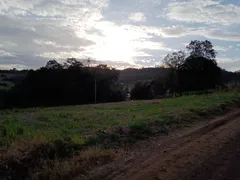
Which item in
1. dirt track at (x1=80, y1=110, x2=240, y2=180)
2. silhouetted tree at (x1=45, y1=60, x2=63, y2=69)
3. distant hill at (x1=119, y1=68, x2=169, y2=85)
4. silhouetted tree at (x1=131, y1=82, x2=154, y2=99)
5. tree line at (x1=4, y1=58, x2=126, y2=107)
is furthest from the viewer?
distant hill at (x1=119, y1=68, x2=169, y2=85)

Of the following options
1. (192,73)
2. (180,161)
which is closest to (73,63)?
(192,73)

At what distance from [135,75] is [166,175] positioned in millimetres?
112882

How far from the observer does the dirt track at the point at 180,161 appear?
236 inches

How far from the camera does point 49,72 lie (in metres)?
56.9

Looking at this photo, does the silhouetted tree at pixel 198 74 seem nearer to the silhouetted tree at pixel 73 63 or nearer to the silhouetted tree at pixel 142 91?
the silhouetted tree at pixel 142 91

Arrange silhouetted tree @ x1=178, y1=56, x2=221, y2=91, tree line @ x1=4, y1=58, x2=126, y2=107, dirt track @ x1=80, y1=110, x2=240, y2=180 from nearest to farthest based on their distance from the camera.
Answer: dirt track @ x1=80, y1=110, x2=240, y2=180 → tree line @ x1=4, y1=58, x2=126, y2=107 → silhouetted tree @ x1=178, y1=56, x2=221, y2=91

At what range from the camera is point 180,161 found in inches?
274

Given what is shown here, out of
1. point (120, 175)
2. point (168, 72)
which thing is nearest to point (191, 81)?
point (168, 72)

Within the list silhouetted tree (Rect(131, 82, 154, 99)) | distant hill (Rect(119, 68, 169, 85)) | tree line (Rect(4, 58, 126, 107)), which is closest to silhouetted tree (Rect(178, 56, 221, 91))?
silhouetted tree (Rect(131, 82, 154, 99))

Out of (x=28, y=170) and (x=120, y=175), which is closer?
(x=120, y=175)

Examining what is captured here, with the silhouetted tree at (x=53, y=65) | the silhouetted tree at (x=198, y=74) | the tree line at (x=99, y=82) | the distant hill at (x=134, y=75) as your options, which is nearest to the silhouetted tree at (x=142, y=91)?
the tree line at (x=99, y=82)

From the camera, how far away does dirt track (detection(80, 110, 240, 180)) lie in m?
6.00

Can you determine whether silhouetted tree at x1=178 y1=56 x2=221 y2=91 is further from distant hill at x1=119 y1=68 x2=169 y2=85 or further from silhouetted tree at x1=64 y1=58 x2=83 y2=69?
distant hill at x1=119 y1=68 x2=169 y2=85

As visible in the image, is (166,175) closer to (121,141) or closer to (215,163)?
(215,163)
